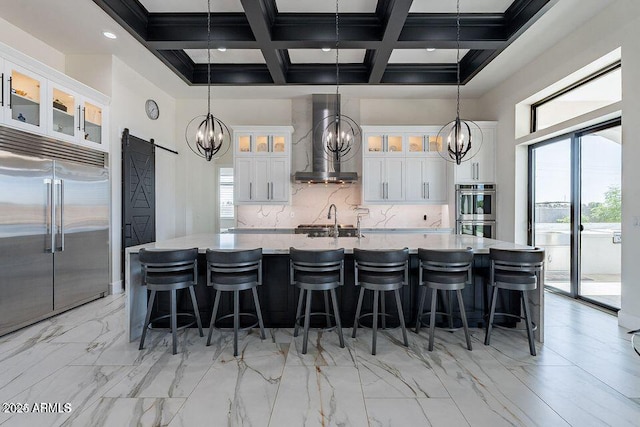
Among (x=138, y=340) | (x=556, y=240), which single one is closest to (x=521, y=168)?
(x=556, y=240)

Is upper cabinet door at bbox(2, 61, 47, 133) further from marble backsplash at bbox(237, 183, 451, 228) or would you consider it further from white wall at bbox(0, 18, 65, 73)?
marble backsplash at bbox(237, 183, 451, 228)

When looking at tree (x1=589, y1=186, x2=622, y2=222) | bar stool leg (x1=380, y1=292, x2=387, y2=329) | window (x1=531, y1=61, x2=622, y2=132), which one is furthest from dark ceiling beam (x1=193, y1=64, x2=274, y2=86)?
tree (x1=589, y1=186, x2=622, y2=222)

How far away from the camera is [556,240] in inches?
183

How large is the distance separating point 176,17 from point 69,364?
374 cm

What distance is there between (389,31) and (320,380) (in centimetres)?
363

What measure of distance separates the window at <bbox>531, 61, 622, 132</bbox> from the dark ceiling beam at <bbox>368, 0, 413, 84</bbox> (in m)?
2.42

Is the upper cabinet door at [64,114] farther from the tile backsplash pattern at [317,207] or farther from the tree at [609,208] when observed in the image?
the tree at [609,208]

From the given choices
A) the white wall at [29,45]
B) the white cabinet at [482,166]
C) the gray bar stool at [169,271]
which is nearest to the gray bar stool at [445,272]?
the gray bar stool at [169,271]

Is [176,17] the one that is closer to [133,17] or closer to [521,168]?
[133,17]

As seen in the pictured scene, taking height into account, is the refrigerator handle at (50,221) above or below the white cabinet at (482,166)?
below

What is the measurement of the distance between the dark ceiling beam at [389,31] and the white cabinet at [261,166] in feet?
6.04

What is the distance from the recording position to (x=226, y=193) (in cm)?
664

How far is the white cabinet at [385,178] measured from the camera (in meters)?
5.79

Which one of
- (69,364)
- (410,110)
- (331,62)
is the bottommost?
(69,364)
